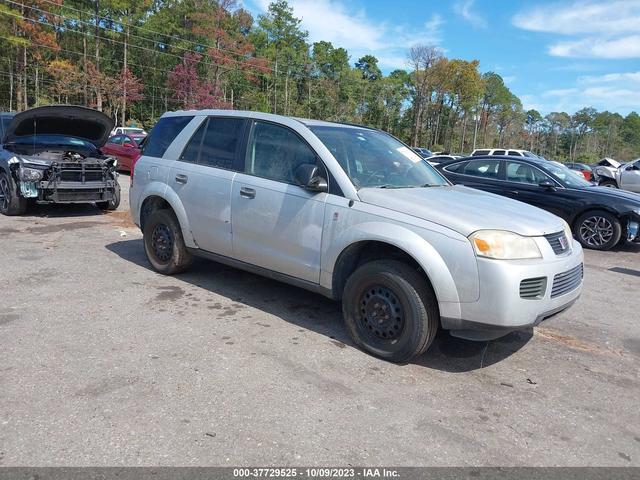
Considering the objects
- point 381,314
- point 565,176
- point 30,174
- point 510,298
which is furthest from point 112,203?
point 565,176

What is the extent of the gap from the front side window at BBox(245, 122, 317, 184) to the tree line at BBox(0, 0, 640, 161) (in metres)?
43.8

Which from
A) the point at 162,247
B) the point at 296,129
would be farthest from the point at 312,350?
the point at 162,247

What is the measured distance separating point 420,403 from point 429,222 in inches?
50.1

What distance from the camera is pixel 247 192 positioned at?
478 centimetres

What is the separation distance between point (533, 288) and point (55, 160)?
27.0ft

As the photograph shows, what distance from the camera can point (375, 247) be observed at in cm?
409

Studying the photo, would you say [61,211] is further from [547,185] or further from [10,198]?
[547,185]

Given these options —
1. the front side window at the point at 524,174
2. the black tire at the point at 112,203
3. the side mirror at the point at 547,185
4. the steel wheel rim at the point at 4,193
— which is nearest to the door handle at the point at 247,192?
the black tire at the point at 112,203

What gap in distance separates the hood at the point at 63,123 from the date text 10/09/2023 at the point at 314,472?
800 centimetres

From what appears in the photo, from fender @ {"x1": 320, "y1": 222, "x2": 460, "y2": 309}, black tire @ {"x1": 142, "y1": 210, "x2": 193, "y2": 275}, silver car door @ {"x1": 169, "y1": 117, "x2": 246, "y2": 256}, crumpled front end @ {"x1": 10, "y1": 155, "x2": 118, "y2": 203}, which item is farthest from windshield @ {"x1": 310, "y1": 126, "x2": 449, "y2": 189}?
crumpled front end @ {"x1": 10, "y1": 155, "x2": 118, "y2": 203}

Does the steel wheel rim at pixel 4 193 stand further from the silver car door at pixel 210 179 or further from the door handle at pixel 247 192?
the door handle at pixel 247 192

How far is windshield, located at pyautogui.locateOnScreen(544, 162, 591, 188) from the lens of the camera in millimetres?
9555

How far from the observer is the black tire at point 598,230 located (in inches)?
351

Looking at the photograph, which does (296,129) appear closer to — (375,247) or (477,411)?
(375,247)
